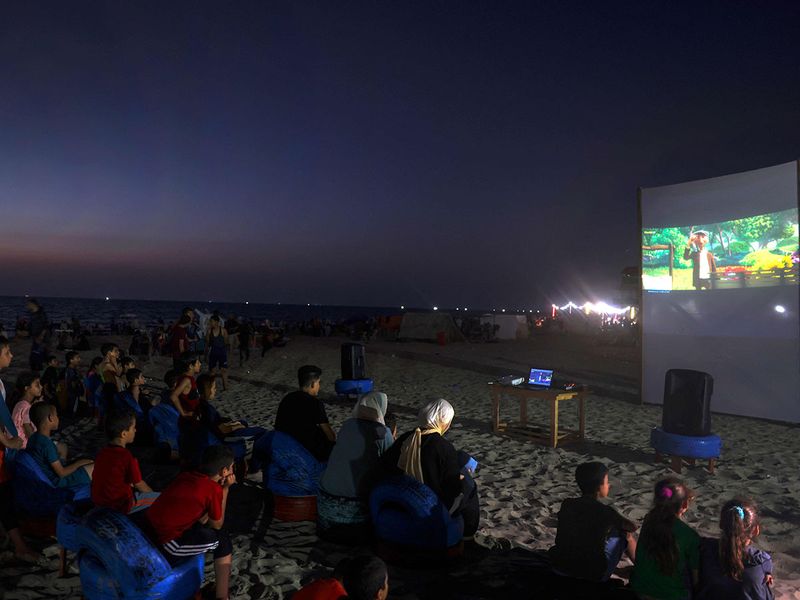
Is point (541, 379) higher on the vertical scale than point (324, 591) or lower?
higher

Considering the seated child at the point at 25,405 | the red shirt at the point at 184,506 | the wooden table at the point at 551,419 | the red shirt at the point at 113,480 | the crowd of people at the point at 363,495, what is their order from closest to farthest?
the crowd of people at the point at 363,495, the red shirt at the point at 184,506, the red shirt at the point at 113,480, the seated child at the point at 25,405, the wooden table at the point at 551,419

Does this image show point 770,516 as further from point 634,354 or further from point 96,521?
point 634,354

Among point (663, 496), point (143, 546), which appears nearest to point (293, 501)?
point (143, 546)

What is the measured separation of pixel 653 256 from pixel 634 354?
12.6 meters

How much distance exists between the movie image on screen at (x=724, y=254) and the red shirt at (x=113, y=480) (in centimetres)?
1001

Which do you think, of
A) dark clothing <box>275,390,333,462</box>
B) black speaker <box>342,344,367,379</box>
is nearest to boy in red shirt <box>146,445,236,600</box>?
dark clothing <box>275,390,333,462</box>

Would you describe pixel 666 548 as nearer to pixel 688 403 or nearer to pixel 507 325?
pixel 688 403

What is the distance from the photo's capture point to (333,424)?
9.65 m

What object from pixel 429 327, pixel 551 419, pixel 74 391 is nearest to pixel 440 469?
pixel 551 419

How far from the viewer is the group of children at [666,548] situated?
9.89ft

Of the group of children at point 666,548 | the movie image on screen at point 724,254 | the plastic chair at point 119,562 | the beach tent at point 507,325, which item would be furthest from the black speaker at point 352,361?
the beach tent at point 507,325

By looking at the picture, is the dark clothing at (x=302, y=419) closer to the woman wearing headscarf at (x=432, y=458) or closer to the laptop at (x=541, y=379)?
the woman wearing headscarf at (x=432, y=458)

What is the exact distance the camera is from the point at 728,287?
34.1 ft

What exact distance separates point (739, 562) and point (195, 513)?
2940 millimetres
